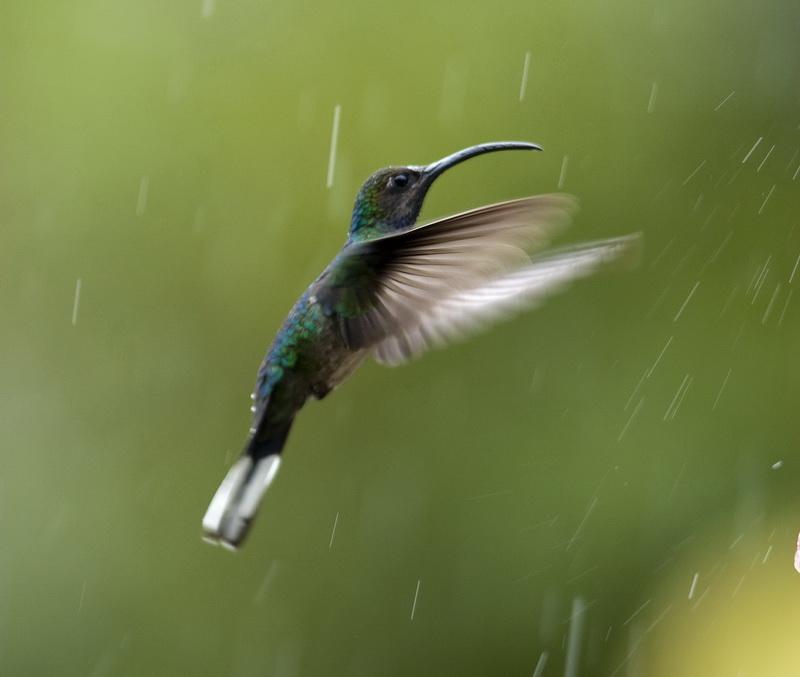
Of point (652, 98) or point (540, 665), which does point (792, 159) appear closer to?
point (652, 98)

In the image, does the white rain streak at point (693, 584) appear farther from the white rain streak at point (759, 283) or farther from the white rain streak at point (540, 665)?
the white rain streak at point (759, 283)

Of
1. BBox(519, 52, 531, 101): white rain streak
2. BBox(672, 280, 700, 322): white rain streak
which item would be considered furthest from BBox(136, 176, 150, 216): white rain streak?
BBox(672, 280, 700, 322): white rain streak

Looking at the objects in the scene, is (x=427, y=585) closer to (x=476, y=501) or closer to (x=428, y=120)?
(x=476, y=501)

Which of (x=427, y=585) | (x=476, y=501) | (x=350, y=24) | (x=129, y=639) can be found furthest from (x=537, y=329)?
(x=129, y=639)

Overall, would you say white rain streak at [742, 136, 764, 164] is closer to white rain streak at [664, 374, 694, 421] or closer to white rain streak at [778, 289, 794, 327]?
white rain streak at [778, 289, 794, 327]

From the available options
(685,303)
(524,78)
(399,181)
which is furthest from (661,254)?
(399,181)

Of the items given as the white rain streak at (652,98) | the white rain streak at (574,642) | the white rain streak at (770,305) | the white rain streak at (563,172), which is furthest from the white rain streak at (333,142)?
the white rain streak at (574,642)
